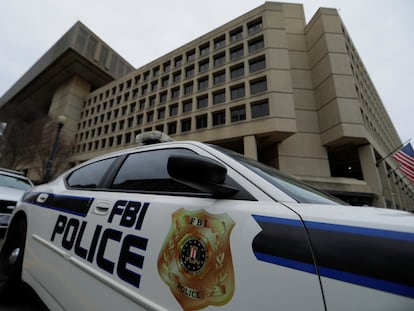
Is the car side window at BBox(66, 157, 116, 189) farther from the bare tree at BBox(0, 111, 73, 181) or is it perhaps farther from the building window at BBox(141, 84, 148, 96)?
the building window at BBox(141, 84, 148, 96)

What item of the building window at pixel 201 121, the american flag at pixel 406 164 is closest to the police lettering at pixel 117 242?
the american flag at pixel 406 164

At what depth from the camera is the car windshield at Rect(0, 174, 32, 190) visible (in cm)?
532

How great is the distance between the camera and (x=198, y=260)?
0.88 meters

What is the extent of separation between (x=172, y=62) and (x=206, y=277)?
2821 cm

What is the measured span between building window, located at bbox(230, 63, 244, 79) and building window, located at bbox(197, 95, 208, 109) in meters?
3.52

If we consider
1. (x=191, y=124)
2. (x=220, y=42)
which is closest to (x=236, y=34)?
(x=220, y=42)

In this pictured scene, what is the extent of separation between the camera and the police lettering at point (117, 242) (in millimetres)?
1065

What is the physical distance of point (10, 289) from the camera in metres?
1.96

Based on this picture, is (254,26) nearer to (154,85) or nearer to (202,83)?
(202,83)

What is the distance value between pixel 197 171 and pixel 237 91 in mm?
19183

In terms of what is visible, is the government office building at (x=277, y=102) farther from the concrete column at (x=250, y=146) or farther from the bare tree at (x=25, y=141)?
the bare tree at (x=25, y=141)

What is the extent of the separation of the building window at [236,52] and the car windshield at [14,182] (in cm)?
2000

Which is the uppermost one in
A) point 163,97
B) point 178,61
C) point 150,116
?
point 178,61

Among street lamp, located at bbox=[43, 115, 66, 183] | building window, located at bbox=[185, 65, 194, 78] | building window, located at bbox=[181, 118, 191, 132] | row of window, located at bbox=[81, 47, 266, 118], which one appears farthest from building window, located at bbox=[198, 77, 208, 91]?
street lamp, located at bbox=[43, 115, 66, 183]
